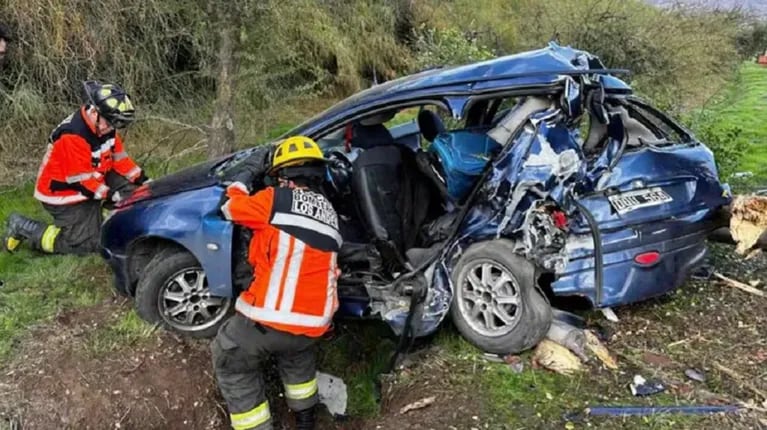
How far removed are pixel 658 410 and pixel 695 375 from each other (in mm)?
512

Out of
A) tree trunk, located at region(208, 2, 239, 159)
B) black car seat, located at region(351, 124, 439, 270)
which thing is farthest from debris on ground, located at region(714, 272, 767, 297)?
tree trunk, located at region(208, 2, 239, 159)

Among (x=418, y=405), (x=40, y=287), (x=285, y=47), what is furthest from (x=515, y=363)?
(x=285, y=47)

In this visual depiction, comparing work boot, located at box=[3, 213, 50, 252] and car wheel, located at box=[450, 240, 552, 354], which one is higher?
car wheel, located at box=[450, 240, 552, 354]

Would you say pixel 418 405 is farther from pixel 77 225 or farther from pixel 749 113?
pixel 749 113

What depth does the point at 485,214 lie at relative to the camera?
436 centimetres

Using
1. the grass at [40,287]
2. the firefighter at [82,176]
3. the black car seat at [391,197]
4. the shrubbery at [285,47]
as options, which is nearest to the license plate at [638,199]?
the black car seat at [391,197]

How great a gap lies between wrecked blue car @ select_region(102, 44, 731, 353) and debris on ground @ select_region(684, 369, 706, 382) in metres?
0.49

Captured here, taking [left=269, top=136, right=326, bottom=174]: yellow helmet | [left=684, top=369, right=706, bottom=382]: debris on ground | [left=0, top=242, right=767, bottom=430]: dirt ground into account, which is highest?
[left=269, top=136, right=326, bottom=174]: yellow helmet

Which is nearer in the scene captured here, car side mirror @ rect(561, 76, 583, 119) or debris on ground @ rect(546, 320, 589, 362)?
car side mirror @ rect(561, 76, 583, 119)

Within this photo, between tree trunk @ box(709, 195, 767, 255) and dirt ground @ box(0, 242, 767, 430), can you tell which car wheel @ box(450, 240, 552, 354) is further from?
tree trunk @ box(709, 195, 767, 255)

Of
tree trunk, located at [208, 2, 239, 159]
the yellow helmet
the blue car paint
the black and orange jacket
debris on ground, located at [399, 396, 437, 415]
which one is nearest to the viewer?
the yellow helmet

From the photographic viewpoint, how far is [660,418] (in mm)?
3695

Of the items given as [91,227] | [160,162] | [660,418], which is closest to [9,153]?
[160,162]

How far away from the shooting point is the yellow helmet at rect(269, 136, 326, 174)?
3.89 meters
